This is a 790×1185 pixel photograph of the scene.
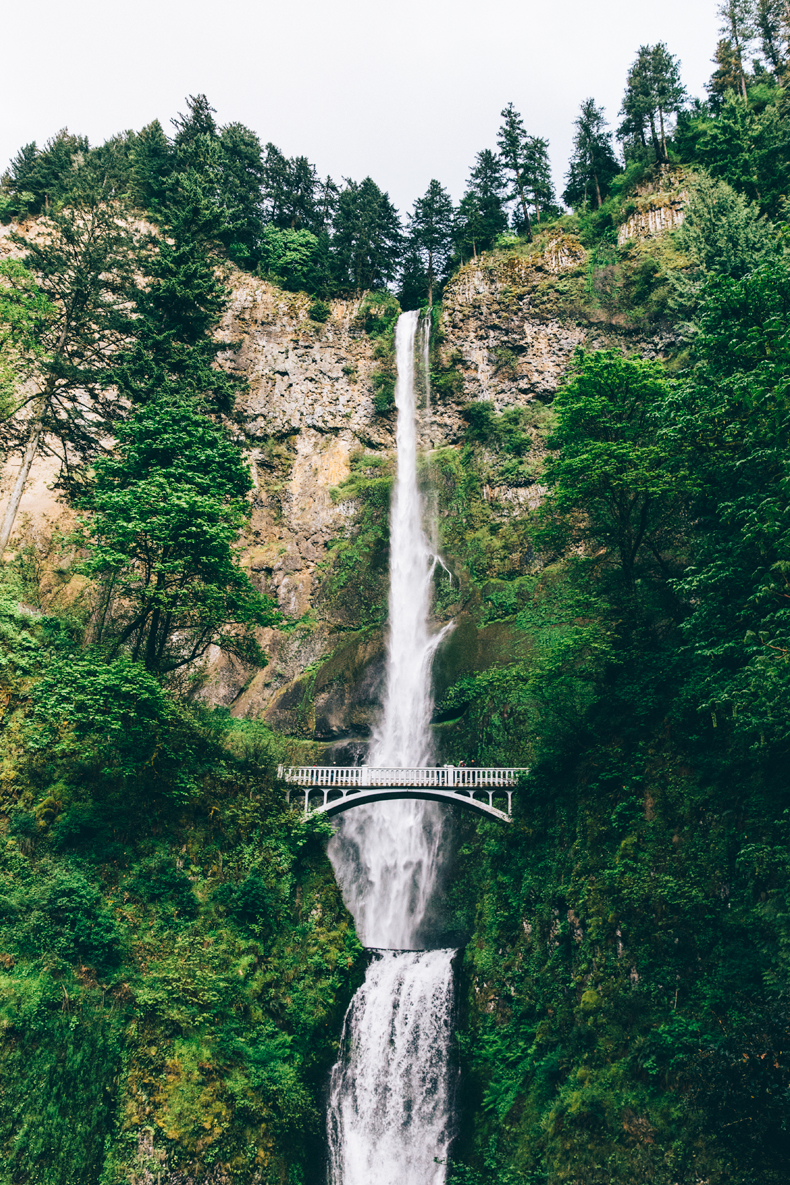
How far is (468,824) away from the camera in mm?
26547

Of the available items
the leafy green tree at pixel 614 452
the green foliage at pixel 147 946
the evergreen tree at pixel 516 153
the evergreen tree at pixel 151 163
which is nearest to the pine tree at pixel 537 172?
the evergreen tree at pixel 516 153

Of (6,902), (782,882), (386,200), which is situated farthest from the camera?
(386,200)

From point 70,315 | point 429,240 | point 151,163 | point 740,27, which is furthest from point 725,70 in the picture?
point 70,315

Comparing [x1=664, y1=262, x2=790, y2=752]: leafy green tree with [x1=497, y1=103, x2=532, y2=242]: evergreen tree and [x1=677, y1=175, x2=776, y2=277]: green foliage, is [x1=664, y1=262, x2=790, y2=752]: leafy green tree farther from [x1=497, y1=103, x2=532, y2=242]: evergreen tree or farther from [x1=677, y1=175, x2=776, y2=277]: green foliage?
[x1=497, y1=103, x2=532, y2=242]: evergreen tree

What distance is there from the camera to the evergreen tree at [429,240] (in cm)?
4734

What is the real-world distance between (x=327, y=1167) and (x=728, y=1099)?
1167 centimetres

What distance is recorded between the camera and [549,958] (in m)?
17.1

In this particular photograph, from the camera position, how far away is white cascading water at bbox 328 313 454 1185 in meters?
17.7

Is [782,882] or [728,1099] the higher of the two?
[782,882]

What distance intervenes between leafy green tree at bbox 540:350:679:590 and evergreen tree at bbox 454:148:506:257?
28.8m

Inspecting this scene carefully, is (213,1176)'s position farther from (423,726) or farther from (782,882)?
(423,726)

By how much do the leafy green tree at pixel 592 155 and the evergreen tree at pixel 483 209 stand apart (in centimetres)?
513

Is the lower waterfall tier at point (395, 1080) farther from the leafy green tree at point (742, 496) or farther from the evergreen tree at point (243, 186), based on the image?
the evergreen tree at point (243, 186)

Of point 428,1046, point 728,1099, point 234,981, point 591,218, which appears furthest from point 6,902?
point 591,218
